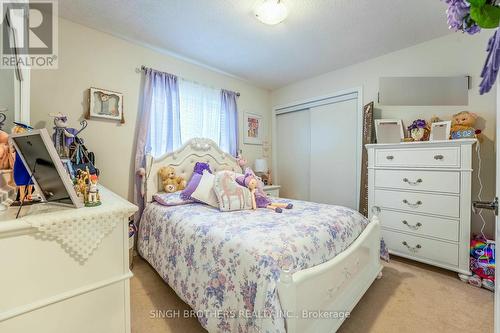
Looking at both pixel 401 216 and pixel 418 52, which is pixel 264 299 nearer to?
pixel 401 216

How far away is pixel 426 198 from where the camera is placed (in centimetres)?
210

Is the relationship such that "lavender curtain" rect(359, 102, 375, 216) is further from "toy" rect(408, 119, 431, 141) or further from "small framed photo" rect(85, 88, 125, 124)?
"small framed photo" rect(85, 88, 125, 124)

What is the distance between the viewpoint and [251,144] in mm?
3682

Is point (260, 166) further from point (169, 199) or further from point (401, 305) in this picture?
point (401, 305)

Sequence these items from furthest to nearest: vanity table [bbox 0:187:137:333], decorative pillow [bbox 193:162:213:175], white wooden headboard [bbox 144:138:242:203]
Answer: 1. decorative pillow [bbox 193:162:213:175]
2. white wooden headboard [bbox 144:138:242:203]
3. vanity table [bbox 0:187:137:333]

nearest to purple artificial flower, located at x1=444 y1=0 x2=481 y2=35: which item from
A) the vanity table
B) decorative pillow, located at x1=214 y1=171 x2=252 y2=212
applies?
the vanity table

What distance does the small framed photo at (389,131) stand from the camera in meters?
2.45

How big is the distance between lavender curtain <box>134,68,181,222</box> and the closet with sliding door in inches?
74.0

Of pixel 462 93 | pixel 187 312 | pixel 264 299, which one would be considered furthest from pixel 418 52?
pixel 187 312

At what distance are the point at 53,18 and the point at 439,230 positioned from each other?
4043 mm

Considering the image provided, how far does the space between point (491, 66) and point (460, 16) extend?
0.15m

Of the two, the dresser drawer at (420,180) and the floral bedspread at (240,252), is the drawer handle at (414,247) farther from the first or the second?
the floral bedspread at (240,252)

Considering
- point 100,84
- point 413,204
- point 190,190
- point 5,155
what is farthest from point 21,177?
point 413,204

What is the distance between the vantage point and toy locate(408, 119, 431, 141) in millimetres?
2309
